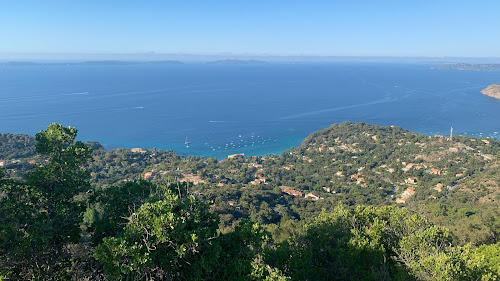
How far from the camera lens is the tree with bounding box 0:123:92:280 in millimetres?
7086

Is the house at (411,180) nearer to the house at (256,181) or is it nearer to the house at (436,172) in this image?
the house at (436,172)

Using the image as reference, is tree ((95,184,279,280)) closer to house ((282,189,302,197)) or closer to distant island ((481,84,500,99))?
house ((282,189,302,197))

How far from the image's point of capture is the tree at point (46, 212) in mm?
7086

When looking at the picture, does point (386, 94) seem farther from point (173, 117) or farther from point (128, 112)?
point (128, 112)

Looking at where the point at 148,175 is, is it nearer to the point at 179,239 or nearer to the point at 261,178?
the point at 261,178

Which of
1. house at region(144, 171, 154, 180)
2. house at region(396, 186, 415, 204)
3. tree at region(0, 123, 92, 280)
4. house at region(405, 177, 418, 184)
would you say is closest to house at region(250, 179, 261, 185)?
house at region(144, 171, 154, 180)

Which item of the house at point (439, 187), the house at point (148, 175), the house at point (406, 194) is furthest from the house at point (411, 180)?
the house at point (148, 175)

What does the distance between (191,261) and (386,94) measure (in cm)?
11912

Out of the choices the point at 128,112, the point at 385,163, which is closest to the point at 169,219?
the point at 385,163

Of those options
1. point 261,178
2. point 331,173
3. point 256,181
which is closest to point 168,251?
point 256,181

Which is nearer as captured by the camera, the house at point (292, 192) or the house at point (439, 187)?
the house at point (439, 187)

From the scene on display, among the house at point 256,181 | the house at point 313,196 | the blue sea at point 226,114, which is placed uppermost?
the blue sea at point 226,114

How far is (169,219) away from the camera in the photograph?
248 inches

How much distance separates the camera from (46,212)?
8203 millimetres
